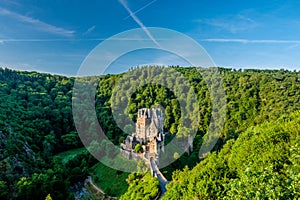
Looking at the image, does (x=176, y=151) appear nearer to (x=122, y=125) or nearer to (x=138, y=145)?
(x=138, y=145)

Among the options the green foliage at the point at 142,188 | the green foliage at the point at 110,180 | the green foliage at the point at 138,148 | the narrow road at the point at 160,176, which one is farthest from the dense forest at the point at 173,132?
the green foliage at the point at 138,148

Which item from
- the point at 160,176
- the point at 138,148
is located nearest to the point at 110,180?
the point at 138,148

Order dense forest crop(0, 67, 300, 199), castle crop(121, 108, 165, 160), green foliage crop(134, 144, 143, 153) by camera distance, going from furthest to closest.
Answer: green foliage crop(134, 144, 143, 153) < castle crop(121, 108, 165, 160) < dense forest crop(0, 67, 300, 199)

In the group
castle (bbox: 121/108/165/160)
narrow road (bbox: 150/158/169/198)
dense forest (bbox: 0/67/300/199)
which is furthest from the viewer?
castle (bbox: 121/108/165/160)

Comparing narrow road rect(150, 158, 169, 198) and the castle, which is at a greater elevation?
the castle

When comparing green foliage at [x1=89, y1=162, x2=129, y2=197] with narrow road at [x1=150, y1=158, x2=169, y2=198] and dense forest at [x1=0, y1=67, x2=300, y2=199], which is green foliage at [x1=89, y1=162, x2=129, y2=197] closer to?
dense forest at [x1=0, y1=67, x2=300, y2=199]

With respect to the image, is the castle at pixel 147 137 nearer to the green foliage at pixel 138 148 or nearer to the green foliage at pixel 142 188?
the green foliage at pixel 138 148

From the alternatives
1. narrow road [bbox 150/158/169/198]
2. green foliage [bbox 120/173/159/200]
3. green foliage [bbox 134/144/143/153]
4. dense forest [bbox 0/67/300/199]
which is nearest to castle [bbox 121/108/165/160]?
green foliage [bbox 134/144/143/153]

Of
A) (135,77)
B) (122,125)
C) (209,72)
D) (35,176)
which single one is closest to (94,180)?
(35,176)
